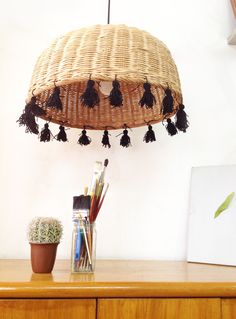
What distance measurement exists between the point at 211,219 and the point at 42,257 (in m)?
0.60

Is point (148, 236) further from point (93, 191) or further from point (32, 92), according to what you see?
point (32, 92)

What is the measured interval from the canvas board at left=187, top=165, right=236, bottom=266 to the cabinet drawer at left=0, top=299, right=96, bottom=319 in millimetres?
574

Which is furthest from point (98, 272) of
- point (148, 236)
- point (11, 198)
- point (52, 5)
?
point (52, 5)

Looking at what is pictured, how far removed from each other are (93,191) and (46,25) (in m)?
0.77

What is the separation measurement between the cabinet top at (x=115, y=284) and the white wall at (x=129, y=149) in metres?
0.36

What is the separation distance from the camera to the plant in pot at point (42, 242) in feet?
3.34

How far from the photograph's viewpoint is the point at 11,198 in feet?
4.56

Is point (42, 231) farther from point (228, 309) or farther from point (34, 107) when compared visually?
point (228, 309)

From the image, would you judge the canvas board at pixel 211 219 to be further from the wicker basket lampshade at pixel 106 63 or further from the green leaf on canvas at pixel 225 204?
the wicker basket lampshade at pixel 106 63

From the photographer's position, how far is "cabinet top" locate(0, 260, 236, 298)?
0.83 meters

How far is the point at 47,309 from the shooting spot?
827 millimetres

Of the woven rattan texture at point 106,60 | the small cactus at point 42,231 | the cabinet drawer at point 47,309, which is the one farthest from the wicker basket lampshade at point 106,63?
the cabinet drawer at point 47,309

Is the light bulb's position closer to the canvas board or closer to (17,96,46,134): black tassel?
(17,96,46,134): black tassel

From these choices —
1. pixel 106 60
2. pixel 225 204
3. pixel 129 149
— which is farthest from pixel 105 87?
pixel 225 204
